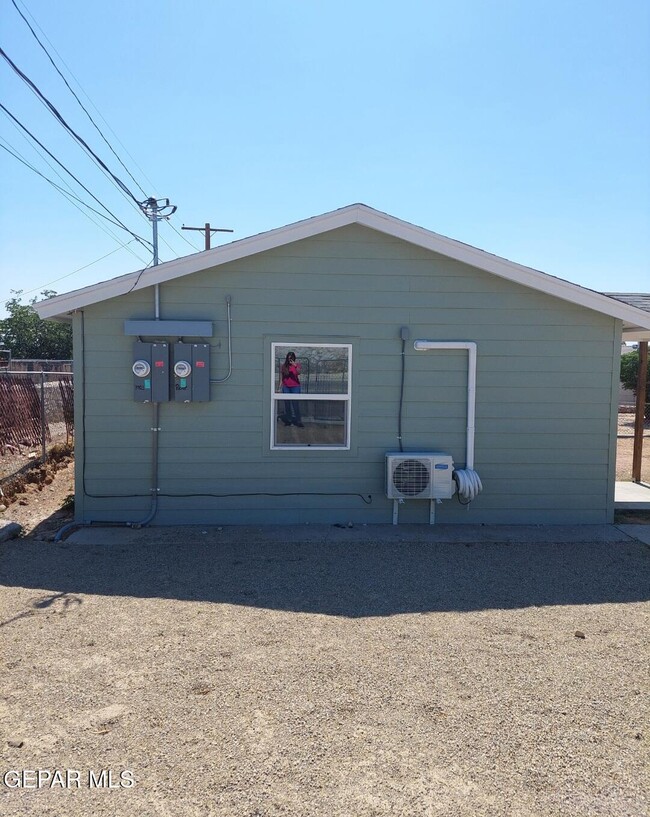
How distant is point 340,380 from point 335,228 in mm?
1634

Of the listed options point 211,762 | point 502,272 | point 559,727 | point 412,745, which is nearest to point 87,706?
point 211,762

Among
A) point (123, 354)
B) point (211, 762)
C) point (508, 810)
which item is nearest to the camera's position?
point (508, 810)

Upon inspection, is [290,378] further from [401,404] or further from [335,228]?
[335,228]

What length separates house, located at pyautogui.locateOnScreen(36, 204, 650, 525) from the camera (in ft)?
22.2

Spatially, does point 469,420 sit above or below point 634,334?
below

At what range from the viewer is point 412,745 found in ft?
9.54

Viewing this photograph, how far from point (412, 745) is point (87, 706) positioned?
1.63 meters

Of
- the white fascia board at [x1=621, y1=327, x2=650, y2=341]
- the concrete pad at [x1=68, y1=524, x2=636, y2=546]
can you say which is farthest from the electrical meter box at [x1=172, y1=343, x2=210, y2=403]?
the white fascia board at [x1=621, y1=327, x2=650, y2=341]

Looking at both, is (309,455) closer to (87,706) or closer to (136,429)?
(136,429)

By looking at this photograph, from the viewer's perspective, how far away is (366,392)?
7027 millimetres

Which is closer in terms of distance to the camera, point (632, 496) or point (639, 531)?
point (639, 531)

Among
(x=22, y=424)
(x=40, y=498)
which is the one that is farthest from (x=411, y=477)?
(x=22, y=424)

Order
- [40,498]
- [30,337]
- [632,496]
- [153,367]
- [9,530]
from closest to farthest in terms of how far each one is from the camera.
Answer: [9,530] → [153,367] → [40,498] → [632,496] → [30,337]

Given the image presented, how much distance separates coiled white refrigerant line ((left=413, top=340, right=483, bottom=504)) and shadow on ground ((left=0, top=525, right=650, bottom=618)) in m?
0.47
